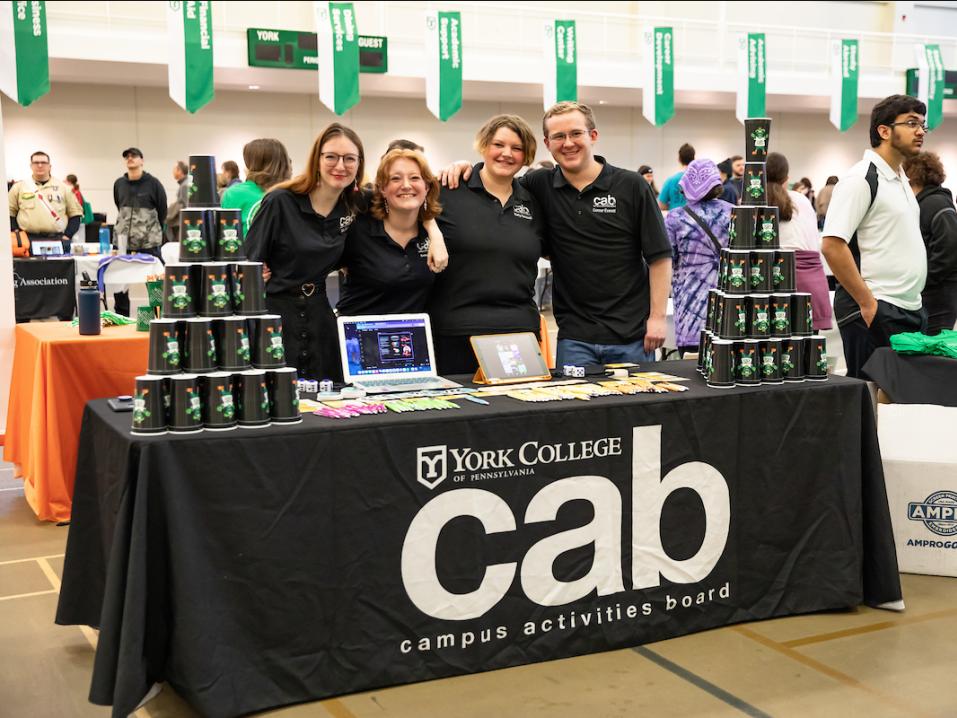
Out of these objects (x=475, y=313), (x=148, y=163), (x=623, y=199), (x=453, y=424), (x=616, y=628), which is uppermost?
(x=148, y=163)

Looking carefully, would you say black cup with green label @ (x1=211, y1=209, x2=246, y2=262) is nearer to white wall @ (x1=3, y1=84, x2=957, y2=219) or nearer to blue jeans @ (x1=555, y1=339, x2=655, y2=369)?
blue jeans @ (x1=555, y1=339, x2=655, y2=369)

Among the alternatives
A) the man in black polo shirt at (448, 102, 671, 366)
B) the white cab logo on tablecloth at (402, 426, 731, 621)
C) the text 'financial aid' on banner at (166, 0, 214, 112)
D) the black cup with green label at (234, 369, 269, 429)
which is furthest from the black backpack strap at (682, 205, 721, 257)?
the text 'financial aid' on banner at (166, 0, 214, 112)

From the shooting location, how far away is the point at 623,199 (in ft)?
11.8

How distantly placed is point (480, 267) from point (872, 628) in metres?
1.66

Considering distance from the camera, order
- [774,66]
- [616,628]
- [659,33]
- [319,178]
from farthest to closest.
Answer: [774,66] < [659,33] < [319,178] < [616,628]

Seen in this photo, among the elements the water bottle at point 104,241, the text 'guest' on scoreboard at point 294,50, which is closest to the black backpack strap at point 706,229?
the water bottle at point 104,241

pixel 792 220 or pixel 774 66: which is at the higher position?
pixel 774 66

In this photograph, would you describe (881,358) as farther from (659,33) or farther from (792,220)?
(659,33)

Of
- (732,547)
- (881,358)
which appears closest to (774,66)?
(881,358)

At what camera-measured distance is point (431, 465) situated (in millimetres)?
2625

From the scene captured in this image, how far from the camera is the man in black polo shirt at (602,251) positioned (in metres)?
3.60

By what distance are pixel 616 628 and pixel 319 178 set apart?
171 centimetres

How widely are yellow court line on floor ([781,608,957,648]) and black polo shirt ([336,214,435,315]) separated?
1580 millimetres

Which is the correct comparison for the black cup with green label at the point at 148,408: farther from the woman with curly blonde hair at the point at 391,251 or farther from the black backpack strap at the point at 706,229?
the black backpack strap at the point at 706,229
